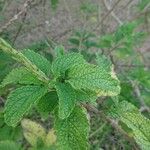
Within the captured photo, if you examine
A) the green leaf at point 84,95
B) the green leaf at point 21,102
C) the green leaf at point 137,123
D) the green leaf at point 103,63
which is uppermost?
the green leaf at point 21,102

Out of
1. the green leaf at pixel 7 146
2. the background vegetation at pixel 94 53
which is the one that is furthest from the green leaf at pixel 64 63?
the green leaf at pixel 7 146

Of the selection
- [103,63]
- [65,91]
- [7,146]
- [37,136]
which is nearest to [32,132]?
[37,136]

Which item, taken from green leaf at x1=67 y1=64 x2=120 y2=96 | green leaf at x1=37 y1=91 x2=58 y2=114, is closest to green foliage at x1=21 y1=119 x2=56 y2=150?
green leaf at x1=37 y1=91 x2=58 y2=114

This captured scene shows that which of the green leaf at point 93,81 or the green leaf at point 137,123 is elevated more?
the green leaf at point 93,81

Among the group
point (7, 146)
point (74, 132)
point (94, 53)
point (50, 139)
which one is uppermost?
point (74, 132)

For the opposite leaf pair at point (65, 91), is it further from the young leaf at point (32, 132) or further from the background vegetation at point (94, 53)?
the young leaf at point (32, 132)

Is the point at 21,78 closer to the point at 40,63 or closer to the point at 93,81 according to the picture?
the point at 40,63
